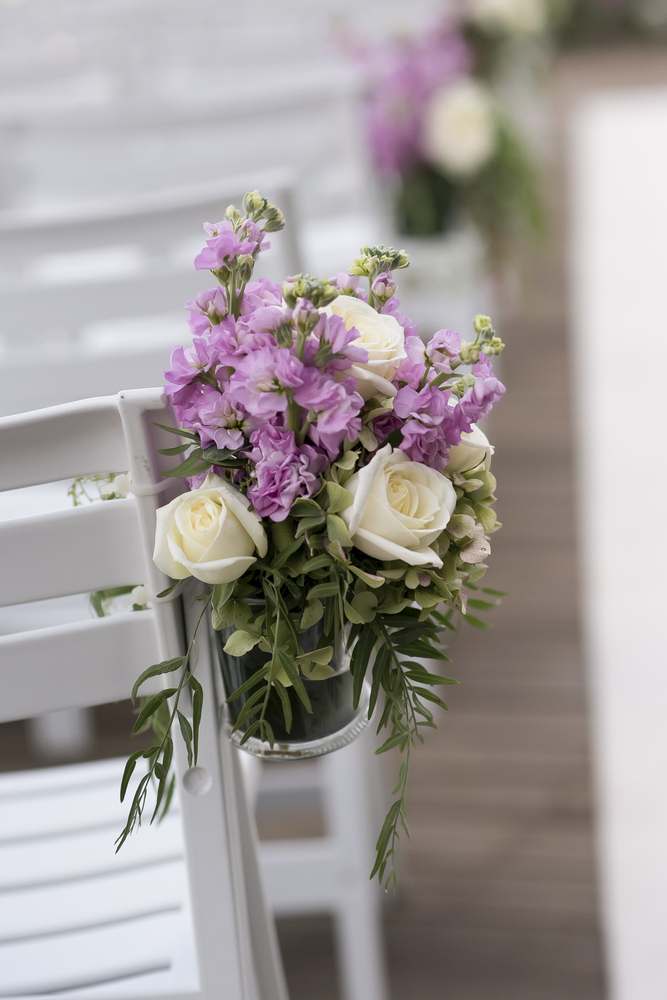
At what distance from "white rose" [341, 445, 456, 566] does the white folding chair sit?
0.14 metres

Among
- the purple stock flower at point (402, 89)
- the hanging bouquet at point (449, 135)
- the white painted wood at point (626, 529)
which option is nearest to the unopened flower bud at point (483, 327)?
the white painted wood at point (626, 529)

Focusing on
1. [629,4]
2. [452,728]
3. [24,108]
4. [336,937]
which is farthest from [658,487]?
[629,4]

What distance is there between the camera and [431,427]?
0.62 meters

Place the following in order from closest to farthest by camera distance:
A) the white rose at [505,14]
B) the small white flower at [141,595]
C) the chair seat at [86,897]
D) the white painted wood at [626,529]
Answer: the small white flower at [141,595] < the chair seat at [86,897] < the white painted wood at [626,529] < the white rose at [505,14]

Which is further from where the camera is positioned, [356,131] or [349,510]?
[356,131]

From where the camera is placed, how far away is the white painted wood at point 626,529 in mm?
1599

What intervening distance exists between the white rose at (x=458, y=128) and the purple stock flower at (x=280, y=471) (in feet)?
7.45

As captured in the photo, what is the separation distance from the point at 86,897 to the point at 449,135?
2264 millimetres

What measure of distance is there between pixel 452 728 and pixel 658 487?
1.13 metres

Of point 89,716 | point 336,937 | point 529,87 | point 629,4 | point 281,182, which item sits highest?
point 629,4

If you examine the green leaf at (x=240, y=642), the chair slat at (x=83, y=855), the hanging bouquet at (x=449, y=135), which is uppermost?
the hanging bouquet at (x=449, y=135)

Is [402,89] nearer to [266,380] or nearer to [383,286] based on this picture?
[383,286]

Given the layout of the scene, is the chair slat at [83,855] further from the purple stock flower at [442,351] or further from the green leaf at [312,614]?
the purple stock flower at [442,351]

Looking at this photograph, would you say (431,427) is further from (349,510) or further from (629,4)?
(629,4)
